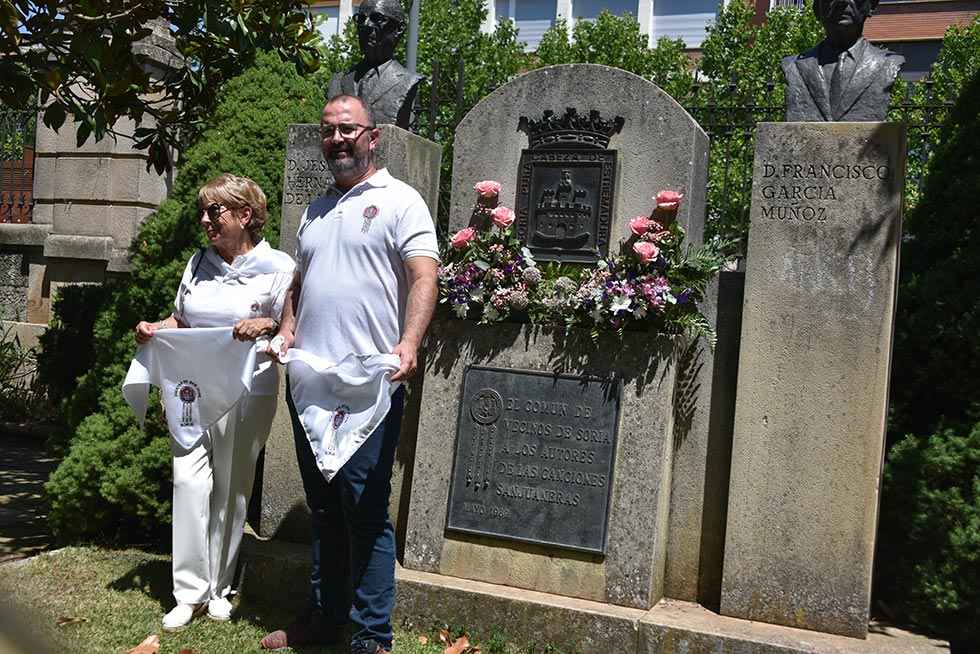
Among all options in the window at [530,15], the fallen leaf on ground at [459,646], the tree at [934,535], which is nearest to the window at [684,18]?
the window at [530,15]

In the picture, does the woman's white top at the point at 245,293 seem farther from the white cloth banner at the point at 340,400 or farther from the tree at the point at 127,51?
the tree at the point at 127,51

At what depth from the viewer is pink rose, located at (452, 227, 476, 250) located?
529cm

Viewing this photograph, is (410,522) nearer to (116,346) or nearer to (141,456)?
(141,456)

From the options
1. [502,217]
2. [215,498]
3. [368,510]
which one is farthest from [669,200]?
[215,498]

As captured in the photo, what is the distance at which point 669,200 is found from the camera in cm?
499

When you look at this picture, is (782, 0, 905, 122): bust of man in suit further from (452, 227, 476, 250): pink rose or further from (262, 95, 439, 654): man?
(262, 95, 439, 654): man

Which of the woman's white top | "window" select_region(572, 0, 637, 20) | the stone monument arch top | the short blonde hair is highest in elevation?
"window" select_region(572, 0, 637, 20)

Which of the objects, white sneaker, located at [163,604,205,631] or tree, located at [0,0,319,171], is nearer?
white sneaker, located at [163,604,205,631]

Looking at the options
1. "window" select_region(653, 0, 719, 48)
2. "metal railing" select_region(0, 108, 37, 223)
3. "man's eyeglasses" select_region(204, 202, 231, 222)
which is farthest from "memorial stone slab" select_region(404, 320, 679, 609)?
"window" select_region(653, 0, 719, 48)

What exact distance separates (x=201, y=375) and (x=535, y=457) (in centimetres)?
160

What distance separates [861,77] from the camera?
4832mm

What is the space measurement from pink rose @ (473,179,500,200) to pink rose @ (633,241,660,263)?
829 millimetres

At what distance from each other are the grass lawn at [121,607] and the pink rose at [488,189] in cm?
217

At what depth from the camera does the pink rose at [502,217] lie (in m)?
5.26
